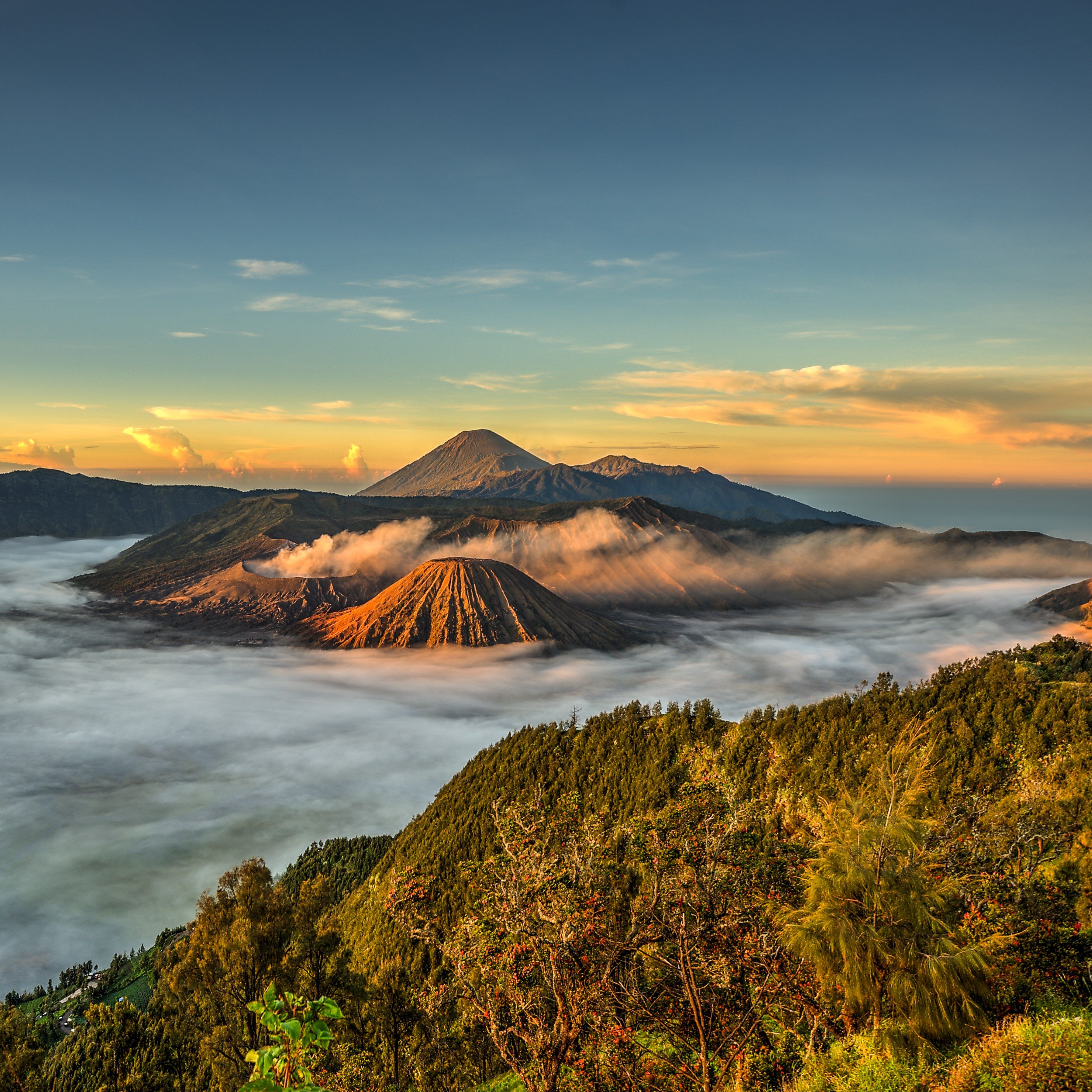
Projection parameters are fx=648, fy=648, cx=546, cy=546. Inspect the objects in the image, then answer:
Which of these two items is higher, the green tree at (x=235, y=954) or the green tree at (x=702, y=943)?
the green tree at (x=702, y=943)

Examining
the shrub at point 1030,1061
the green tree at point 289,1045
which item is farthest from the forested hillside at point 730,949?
the green tree at point 289,1045

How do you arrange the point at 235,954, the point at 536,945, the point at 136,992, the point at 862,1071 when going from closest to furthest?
the point at 536,945 → the point at 862,1071 → the point at 235,954 → the point at 136,992

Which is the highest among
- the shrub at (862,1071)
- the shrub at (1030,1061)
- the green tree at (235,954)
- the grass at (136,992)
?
the shrub at (1030,1061)

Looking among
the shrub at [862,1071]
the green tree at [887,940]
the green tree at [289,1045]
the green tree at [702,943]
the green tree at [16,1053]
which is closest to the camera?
the green tree at [289,1045]

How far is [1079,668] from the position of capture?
298 feet

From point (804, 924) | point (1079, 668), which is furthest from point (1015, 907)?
point (1079, 668)

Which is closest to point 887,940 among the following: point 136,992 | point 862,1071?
point 862,1071

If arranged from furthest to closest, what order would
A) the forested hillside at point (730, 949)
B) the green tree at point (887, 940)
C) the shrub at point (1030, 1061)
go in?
the green tree at point (887, 940) → the forested hillside at point (730, 949) → the shrub at point (1030, 1061)

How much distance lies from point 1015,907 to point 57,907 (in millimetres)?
168962

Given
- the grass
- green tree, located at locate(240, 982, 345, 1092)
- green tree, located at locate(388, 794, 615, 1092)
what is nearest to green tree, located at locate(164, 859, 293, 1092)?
green tree, located at locate(388, 794, 615, 1092)

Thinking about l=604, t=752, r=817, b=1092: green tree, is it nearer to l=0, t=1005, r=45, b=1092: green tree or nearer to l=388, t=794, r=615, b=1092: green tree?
l=388, t=794, r=615, b=1092: green tree

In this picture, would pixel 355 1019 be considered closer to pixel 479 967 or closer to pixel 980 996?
pixel 479 967

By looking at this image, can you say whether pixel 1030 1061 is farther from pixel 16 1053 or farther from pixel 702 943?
pixel 16 1053

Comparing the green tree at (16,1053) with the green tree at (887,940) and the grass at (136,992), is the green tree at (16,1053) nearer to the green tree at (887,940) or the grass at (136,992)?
the green tree at (887,940)
